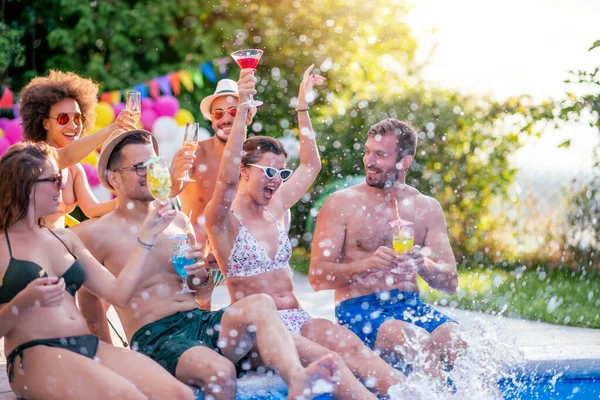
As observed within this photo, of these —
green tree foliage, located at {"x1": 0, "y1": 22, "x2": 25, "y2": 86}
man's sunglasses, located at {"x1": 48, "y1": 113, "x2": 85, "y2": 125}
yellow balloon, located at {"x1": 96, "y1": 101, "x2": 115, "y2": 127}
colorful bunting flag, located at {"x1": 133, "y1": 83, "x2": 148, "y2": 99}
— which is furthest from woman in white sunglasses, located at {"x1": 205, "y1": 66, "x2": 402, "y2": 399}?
green tree foliage, located at {"x1": 0, "y1": 22, "x2": 25, "y2": 86}

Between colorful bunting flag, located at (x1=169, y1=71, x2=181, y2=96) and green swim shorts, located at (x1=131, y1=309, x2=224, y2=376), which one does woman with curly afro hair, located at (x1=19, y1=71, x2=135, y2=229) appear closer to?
green swim shorts, located at (x1=131, y1=309, x2=224, y2=376)

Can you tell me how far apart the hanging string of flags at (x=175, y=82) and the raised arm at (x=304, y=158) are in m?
6.84

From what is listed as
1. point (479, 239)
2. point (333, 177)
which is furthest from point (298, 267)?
point (479, 239)

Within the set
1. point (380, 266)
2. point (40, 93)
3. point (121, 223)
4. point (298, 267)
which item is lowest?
point (298, 267)

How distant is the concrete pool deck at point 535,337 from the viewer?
541cm

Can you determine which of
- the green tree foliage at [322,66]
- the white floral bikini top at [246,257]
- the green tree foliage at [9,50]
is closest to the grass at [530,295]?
the green tree foliage at [322,66]

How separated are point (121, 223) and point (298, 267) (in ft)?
21.1

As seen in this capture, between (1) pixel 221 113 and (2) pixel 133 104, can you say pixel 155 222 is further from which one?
(1) pixel 221 113

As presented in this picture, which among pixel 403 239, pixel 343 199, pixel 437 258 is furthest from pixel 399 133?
pixel 403 239

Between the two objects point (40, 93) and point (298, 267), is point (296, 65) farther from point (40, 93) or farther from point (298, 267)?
point (40, 93)

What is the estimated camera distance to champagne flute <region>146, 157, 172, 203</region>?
Result: 13.5ft

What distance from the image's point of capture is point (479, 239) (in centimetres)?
1120

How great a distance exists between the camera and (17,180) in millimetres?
3787

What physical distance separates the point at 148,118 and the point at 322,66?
11.4 ft
